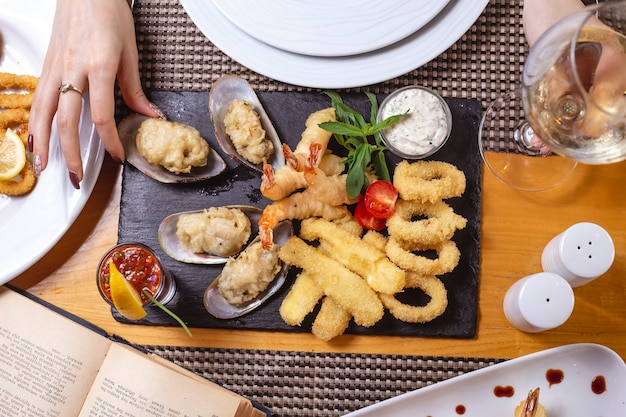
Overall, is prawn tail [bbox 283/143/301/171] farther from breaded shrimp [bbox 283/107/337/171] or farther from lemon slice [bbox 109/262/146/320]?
lemon slice [bbox 109/262/146/320]

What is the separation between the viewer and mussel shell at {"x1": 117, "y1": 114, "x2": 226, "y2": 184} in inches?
71.6

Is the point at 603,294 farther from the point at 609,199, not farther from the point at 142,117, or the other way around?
the point at 142,117

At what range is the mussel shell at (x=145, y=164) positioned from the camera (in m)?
1.82

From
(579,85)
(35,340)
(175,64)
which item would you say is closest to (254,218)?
(175,64)

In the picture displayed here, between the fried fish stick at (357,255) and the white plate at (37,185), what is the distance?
2.38 feet

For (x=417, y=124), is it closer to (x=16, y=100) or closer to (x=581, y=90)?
(x=581, y=90)

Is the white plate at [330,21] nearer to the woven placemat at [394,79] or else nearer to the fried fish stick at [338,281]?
the woven placemat at [394,79]

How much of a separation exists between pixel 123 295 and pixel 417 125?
101 centimetres

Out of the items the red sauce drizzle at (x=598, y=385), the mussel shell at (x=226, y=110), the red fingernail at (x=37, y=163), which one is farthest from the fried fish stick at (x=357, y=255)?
the red fingernail at (x=37, y=163)

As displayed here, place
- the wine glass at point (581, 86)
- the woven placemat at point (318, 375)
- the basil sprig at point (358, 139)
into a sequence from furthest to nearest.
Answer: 1. the woven placemat at point (318, 375)
2. the basil sprig at point (358, 139)
3. the wine glass at point (581, 86)

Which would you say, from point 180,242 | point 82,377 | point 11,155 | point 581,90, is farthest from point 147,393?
point 581,90

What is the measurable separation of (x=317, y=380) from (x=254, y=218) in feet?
1.83

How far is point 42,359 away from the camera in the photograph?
1832 millimetres

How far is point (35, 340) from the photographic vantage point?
6.01ft
